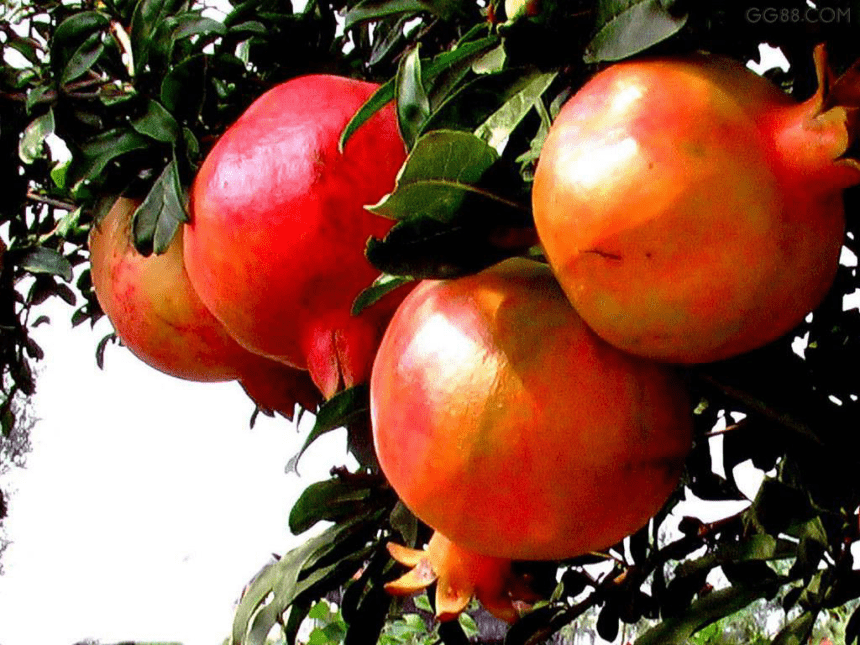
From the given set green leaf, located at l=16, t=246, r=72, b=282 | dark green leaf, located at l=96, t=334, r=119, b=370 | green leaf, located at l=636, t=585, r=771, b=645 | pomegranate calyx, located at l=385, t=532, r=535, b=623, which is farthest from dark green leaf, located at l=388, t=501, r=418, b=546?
dark green leaf, located at l=96, t=334, r=119, b=370

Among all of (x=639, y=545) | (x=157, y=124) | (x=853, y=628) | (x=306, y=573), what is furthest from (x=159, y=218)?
(x=853, y=628)

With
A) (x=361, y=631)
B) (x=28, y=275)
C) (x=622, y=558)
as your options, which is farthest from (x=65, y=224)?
(x=622, y=558)

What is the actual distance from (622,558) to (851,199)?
523 millimetres

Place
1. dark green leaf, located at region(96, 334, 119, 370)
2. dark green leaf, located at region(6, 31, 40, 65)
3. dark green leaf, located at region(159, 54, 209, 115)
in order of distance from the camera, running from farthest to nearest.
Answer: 1. dark green leaf, located at region(96, 334, 119, 370)
2. dark green leaf, located at region(6, 31, 40, 65)
3. dark green leaf, located at region(159, 54, 209, 115)

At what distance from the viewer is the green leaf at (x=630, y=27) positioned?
49 cm

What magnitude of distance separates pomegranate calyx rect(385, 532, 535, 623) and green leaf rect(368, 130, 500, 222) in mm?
189

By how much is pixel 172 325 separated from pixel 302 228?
0.66ft

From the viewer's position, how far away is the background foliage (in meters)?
0.52

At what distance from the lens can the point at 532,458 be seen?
1.61 ft

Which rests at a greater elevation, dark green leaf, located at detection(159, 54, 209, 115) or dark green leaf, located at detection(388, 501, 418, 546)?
dark green leaf, located at detection(159, 54, 209, 115)

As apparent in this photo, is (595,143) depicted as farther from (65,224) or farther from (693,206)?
(65,224)

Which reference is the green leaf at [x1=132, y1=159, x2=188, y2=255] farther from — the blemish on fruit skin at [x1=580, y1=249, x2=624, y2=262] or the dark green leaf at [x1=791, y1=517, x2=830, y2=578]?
the dark green leaf at [x1=791, y1=517, x2=830, y2=578]

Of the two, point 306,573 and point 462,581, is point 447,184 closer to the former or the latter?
point 462,581

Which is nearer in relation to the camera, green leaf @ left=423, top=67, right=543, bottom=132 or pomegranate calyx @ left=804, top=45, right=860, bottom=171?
pomegranate calyx @ left=804, top=45, right=860, bottom=171
